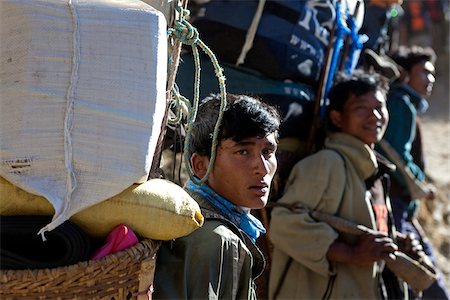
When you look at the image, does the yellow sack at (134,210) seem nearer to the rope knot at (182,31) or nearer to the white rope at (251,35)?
the rope knot at (182,31)

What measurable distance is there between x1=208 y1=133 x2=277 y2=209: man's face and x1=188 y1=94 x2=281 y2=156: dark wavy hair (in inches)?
1.0

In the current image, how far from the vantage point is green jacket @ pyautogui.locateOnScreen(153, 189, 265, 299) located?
2010 mm

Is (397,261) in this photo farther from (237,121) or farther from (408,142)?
(237,121)

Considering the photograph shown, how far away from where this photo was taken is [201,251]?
80.8 inches

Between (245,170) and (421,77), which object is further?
(421,77)

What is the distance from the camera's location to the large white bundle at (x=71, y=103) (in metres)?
1.74

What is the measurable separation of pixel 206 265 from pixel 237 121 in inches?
20.6

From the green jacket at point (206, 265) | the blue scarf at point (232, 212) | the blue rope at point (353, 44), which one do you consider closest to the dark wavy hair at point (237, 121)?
the blue scarf at point (232, 212)

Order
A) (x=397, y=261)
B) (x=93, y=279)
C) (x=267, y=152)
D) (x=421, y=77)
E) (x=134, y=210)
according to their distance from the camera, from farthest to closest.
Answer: (x=421, y=77) < (x=397, y=261) < (x=267, y=152) < (x=134, y=210) < (x=93, y=279)

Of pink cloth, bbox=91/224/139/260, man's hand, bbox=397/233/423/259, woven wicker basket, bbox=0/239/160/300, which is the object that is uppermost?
pink cloth, bbox=91/224/139/260

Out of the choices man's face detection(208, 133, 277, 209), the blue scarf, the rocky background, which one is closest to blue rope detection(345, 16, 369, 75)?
man's face detection(208, 133, 277, 209)

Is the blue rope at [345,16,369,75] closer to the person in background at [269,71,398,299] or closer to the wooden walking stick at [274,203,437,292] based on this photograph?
the person in background at [269,71,398,299]

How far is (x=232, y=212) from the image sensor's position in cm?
237

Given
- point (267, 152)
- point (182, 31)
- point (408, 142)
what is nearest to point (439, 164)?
point (408, 142)
